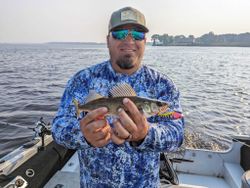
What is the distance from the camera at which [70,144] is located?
317 cm

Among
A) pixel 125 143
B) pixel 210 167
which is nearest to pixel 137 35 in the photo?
pixel 125 143

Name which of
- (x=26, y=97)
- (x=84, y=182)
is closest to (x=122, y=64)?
(x=84, y=182)

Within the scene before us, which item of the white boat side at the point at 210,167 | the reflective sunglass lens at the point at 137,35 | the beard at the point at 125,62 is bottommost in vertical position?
the white boat side at the point at 210,167

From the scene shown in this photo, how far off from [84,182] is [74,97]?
3.43 ft

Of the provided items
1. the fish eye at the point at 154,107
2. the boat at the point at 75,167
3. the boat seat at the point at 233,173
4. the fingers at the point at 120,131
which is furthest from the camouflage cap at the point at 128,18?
the boat seat at the point at 233,173

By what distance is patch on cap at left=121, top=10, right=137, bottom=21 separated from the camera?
11.7 ft

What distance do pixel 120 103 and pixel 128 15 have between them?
130cm

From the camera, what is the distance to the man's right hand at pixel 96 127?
8.80 ft

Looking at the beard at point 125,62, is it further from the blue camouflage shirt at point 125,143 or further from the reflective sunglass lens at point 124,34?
the reflective sunglass lens at point 124,34

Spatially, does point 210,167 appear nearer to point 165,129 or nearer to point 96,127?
point 165,129

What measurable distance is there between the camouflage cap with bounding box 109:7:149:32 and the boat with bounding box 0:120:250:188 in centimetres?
239

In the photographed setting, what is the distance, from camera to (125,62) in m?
3.51

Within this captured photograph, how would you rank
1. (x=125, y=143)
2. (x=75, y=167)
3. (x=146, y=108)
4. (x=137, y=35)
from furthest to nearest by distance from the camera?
(x=75, y=167), (x=137, y=35), (x=125, y=143), (x=146, y=108)

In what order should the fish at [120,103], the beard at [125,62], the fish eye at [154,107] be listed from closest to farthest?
1. the fish at [120,103]
2. the fish eye at [154,107]
3. the beard at [125,62]
